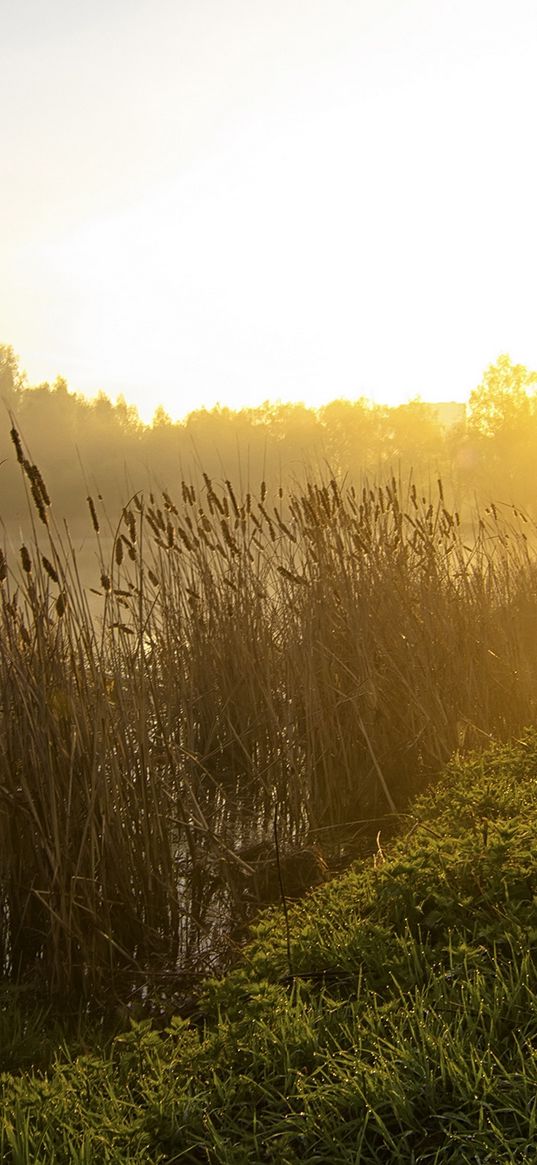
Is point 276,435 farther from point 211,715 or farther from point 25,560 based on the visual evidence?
point 25,560

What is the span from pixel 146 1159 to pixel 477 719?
3.23 meters

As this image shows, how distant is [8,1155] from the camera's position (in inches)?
75.5

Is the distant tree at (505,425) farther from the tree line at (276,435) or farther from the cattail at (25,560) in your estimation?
the cattail at (25,560)

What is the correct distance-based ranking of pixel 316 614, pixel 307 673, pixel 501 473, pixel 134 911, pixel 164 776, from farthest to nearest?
pixel 501 473
pixel 316 614
pixel 307 673
pixel 164 776
pixel 134 911

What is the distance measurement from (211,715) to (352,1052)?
2.86 metres

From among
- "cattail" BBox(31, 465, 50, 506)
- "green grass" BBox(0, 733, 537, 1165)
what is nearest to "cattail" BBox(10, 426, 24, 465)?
"cattail" BBox(31, 465, 50, 506)

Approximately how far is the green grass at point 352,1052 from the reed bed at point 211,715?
0.42m

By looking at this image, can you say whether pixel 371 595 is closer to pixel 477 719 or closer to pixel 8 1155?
pixel 477 719

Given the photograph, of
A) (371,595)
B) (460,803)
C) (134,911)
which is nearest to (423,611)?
(371,595)

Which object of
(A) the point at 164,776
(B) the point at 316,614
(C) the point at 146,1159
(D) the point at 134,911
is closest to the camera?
(C) the point at 146,1159

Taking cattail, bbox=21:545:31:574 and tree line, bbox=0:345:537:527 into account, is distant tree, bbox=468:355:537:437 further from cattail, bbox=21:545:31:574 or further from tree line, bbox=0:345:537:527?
cattail, bbox=21:545:31:574

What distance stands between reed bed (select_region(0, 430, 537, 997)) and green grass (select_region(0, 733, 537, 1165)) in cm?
42

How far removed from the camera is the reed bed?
10.1 ft

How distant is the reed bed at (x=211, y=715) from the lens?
3.09 m
